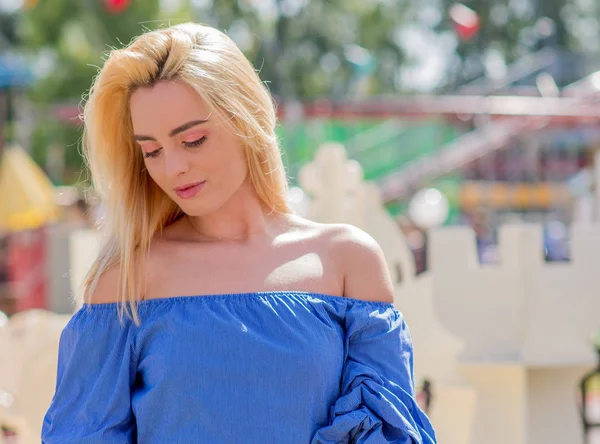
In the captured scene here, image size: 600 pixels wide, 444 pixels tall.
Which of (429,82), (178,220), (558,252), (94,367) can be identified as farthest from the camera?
(429,82)

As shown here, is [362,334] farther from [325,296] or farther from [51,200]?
[51,200]

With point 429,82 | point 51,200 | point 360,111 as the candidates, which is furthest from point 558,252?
point 429,82

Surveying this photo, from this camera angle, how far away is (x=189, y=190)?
5.76 ft

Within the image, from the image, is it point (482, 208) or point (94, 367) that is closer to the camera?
point (94, 367)

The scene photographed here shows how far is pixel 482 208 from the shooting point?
15898 mm

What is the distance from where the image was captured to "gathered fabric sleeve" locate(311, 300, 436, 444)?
1.67 m

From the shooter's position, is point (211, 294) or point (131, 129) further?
point (131, 129)

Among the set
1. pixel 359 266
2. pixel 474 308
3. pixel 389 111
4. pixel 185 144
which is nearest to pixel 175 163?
pixel 185 144

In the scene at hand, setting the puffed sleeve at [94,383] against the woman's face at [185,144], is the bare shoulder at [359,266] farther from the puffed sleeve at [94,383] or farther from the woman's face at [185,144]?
the puffed sleeve at [94,383]

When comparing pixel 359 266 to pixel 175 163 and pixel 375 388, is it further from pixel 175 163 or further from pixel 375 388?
pixel 175 163

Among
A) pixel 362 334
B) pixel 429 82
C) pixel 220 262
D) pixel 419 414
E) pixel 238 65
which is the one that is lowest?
pixel 429 82

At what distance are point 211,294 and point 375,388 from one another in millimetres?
304

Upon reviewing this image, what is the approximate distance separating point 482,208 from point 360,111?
237cm

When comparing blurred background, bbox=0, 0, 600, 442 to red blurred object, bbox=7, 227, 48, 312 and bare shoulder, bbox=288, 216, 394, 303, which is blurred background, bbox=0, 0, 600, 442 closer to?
red blurred object, bbox=7, 227, 48, 312
